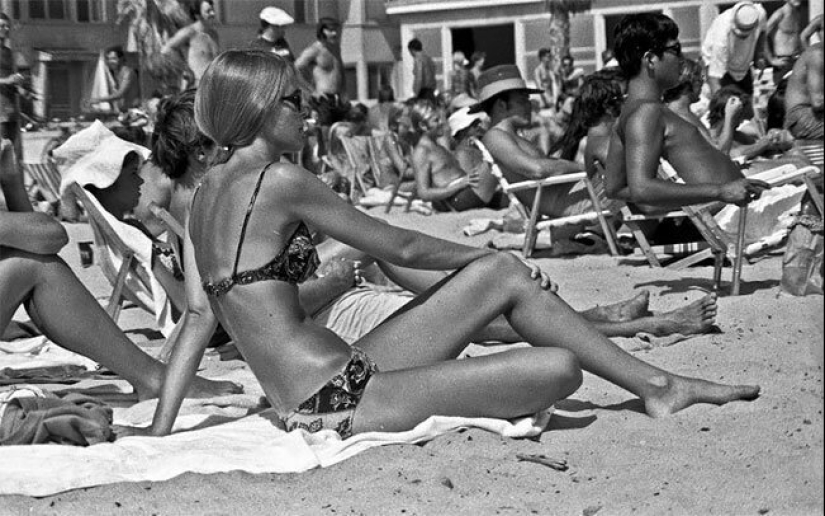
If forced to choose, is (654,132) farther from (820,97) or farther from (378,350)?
(820,97)

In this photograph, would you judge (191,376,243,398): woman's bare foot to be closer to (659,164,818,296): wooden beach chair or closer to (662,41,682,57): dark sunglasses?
(662,41,682,57): dark sunglasses

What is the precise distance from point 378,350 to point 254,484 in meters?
0.61

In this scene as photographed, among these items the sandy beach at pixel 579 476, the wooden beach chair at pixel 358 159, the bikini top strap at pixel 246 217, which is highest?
the bikini top strap at pixel 246 217

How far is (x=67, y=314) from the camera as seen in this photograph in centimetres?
457

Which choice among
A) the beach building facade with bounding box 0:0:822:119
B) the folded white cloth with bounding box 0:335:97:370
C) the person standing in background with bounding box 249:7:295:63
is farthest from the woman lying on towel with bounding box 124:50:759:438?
the beach building facade with bounding box 0:0:822:119

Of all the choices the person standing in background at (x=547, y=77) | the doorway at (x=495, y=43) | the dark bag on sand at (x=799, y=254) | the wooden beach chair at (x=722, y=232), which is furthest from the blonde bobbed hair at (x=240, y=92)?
the doorway at (x=495, y=43)

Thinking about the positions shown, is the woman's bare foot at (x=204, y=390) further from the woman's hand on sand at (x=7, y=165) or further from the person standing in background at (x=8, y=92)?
the person standing in background at (x=8, y=92)

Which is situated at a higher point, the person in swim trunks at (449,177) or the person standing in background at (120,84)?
the person standing in background at (120,84)

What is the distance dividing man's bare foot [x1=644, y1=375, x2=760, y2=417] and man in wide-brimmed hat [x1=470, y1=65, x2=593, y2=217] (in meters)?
4.33

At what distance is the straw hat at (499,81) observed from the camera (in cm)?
845

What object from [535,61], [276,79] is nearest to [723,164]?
[276,79]

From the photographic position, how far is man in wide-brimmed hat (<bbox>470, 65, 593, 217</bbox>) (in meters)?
8.49


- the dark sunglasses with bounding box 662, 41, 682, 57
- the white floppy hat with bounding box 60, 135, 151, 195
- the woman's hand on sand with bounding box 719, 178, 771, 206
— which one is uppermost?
the dark sunglasses with bounding box 662, 41, 682, 57

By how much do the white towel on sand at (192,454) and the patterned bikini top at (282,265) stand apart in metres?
0.41
